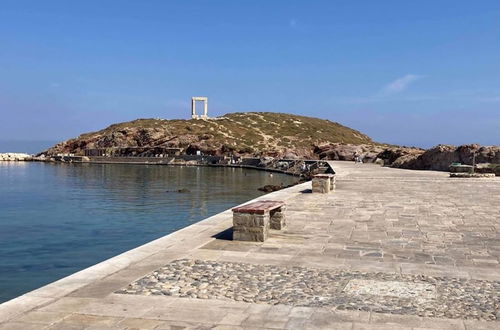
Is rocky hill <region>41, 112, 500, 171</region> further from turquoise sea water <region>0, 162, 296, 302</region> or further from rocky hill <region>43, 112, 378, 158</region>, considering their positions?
turquoise sea water <region>0, 162, 296, 302</region>

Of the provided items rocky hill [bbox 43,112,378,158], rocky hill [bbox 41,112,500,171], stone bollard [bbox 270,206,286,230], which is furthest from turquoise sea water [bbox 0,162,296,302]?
rocky hill [bbox 43,112,378,158]

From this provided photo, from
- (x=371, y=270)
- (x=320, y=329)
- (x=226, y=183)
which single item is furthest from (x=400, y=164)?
(x=320, y=329)

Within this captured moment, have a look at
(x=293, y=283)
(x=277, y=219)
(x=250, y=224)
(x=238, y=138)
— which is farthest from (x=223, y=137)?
(x=293, y=283)

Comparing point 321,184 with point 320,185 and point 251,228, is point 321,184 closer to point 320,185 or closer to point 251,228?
point 320,185

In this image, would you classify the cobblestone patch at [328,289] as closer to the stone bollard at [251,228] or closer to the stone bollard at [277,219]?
the stone bollard at [251,228]

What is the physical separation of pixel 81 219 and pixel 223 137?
73.8 meters

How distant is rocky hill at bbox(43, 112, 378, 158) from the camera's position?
91750 millimetres

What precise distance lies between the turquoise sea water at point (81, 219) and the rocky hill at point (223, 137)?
45801 millimetres

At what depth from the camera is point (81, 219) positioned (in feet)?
82.1

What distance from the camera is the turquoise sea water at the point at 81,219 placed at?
50.0 feet

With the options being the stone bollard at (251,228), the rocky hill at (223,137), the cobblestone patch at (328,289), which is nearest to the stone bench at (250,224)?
the stone bollard at (251,228)

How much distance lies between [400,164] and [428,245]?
130ft

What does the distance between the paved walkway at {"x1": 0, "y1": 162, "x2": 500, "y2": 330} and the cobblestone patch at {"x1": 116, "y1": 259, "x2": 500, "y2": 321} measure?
0.05ft

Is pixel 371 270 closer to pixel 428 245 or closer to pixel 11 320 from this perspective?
pixel 428 245
